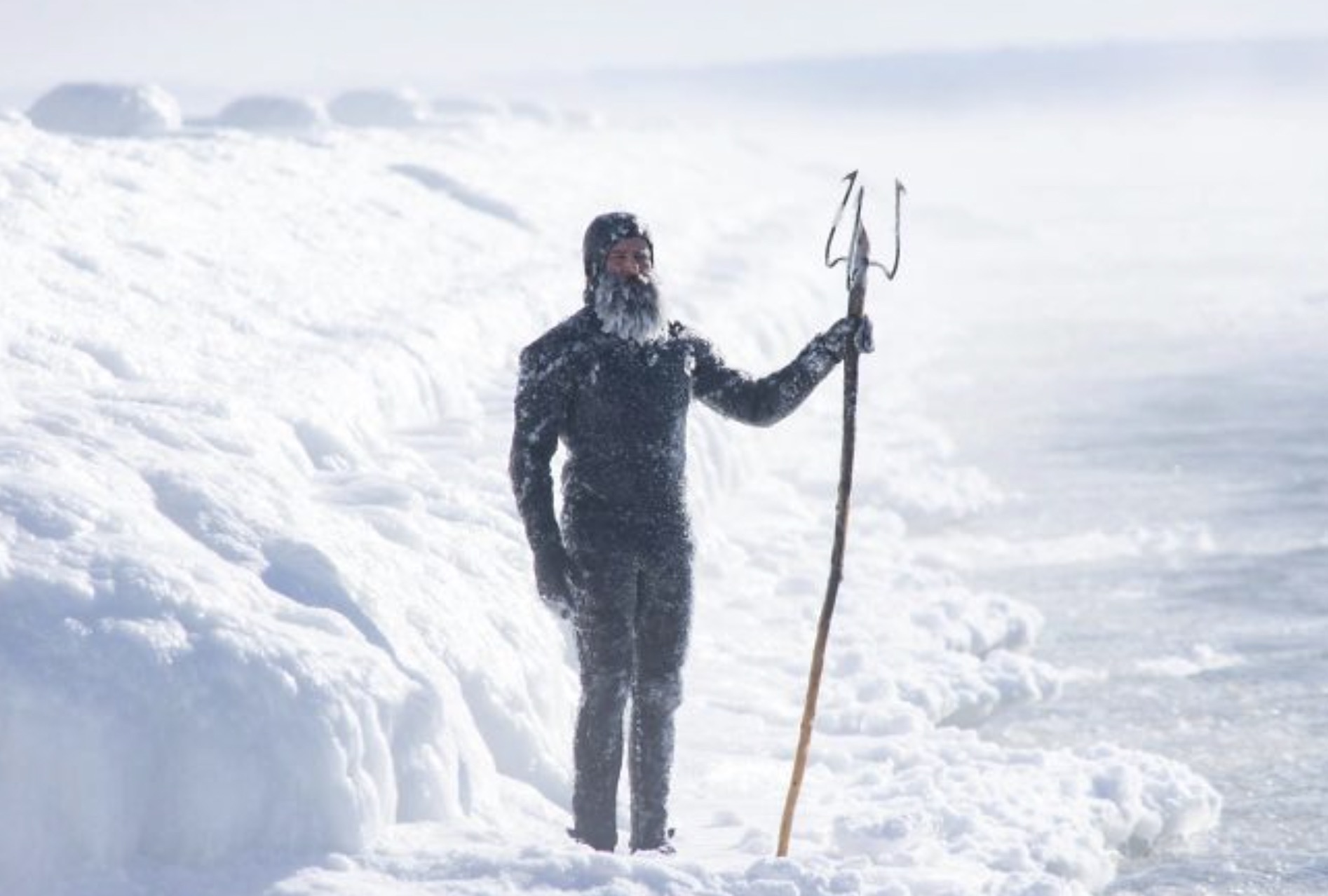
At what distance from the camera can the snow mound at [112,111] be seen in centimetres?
3503

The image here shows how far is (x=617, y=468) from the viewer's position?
15.8 feet

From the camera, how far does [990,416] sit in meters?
17.5

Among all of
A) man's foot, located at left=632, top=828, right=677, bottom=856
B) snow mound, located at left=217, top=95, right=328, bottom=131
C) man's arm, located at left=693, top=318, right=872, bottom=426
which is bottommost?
man's foot, located at left=632, top=828, right=677, bottom=856

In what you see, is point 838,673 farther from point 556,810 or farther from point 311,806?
point 311,806

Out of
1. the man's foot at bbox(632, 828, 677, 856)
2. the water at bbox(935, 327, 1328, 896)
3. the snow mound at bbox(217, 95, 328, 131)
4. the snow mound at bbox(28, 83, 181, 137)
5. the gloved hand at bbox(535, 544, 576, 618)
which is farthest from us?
the snow mound at bbox(217, 95, 328, 131)

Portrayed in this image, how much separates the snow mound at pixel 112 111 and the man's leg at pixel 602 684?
3076 centimetres

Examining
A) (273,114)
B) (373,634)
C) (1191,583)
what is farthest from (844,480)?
(273,114)

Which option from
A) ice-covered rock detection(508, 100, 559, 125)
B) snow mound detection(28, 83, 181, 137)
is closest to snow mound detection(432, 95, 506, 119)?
ice-covered rock detection(508, 100, 559, 125)

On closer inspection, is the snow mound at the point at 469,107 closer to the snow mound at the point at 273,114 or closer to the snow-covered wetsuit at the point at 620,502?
the snow mound at the point at 273,114

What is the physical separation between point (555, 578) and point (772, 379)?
31.7 inches

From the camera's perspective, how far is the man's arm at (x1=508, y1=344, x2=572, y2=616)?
4.75m

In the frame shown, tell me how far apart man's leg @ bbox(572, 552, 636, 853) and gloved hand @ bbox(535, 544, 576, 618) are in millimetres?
80

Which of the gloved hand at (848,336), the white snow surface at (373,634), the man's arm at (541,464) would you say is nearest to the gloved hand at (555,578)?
the man's arm at (541,464)

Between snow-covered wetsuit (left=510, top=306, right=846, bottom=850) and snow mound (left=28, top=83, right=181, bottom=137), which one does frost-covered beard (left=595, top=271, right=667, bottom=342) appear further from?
snow mound (left=28, top=83, right=181, bottom=137)
